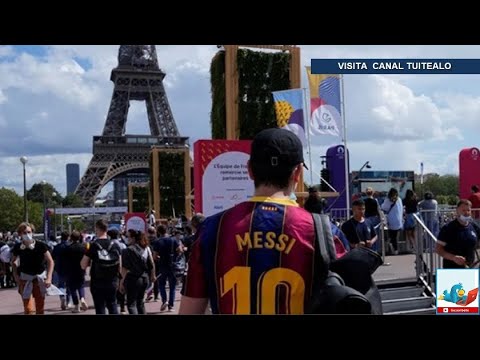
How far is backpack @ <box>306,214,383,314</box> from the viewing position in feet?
7.24

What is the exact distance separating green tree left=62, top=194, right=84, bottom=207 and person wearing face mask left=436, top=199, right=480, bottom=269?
51.0m

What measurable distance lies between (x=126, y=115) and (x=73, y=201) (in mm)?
12234

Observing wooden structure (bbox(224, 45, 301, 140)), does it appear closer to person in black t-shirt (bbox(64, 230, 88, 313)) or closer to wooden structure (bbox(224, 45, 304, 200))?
wooden structure (bbox(224, 45, 304, 200))

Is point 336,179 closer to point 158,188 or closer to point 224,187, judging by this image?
point 224,187

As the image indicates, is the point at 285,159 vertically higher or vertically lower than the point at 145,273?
higher

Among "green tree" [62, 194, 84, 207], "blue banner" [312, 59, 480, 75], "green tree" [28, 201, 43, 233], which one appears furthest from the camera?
"green tree" [62, 194, 84, 207]

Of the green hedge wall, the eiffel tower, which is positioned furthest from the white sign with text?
the eiffel tower

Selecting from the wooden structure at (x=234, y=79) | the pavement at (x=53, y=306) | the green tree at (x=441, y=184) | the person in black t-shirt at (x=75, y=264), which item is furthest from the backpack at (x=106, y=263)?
the green tree at (x=441, y=184)

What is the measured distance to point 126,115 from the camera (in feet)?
214

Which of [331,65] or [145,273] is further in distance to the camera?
[145,273]

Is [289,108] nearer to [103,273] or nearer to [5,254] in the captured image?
[103,273]

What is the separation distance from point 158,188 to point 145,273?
12.9 metres
